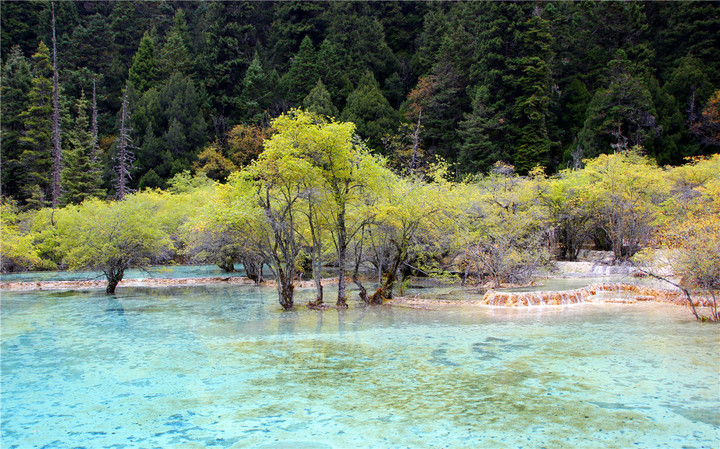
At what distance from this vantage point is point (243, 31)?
71.1m

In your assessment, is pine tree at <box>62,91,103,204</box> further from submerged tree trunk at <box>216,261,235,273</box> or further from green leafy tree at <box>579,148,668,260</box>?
green leafy tree at <box>579,148,668,260</box>

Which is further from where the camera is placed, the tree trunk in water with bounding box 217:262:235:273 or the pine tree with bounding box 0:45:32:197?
the pine tree with bounding box 0:45:32:197

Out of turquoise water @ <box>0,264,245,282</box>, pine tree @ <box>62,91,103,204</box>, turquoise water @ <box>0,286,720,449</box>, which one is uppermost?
pine tree @ <box>62,91,103,204</box>

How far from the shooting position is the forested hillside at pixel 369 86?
47500mm

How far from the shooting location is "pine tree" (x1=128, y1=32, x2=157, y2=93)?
66000 mm

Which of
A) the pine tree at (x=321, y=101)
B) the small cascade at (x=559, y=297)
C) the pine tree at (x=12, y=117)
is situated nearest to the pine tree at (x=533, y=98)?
the pine tree at (x=321, y=101)

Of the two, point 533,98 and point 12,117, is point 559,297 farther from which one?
point 12,117

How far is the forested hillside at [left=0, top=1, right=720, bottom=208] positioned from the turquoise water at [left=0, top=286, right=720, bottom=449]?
98.1 ft

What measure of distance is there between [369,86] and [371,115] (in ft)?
18.9

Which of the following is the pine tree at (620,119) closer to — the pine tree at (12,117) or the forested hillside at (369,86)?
the forested hillside at (369,86)

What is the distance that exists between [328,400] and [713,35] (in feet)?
188

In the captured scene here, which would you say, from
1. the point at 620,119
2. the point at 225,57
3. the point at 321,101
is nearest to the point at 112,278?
the point at 321,101

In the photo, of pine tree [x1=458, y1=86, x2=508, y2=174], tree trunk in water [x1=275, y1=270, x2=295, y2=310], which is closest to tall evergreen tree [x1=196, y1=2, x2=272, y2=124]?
pine tree [x1=458, y1=86, x2=508, y2=174]

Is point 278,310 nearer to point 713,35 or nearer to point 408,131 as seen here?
point 408,131
